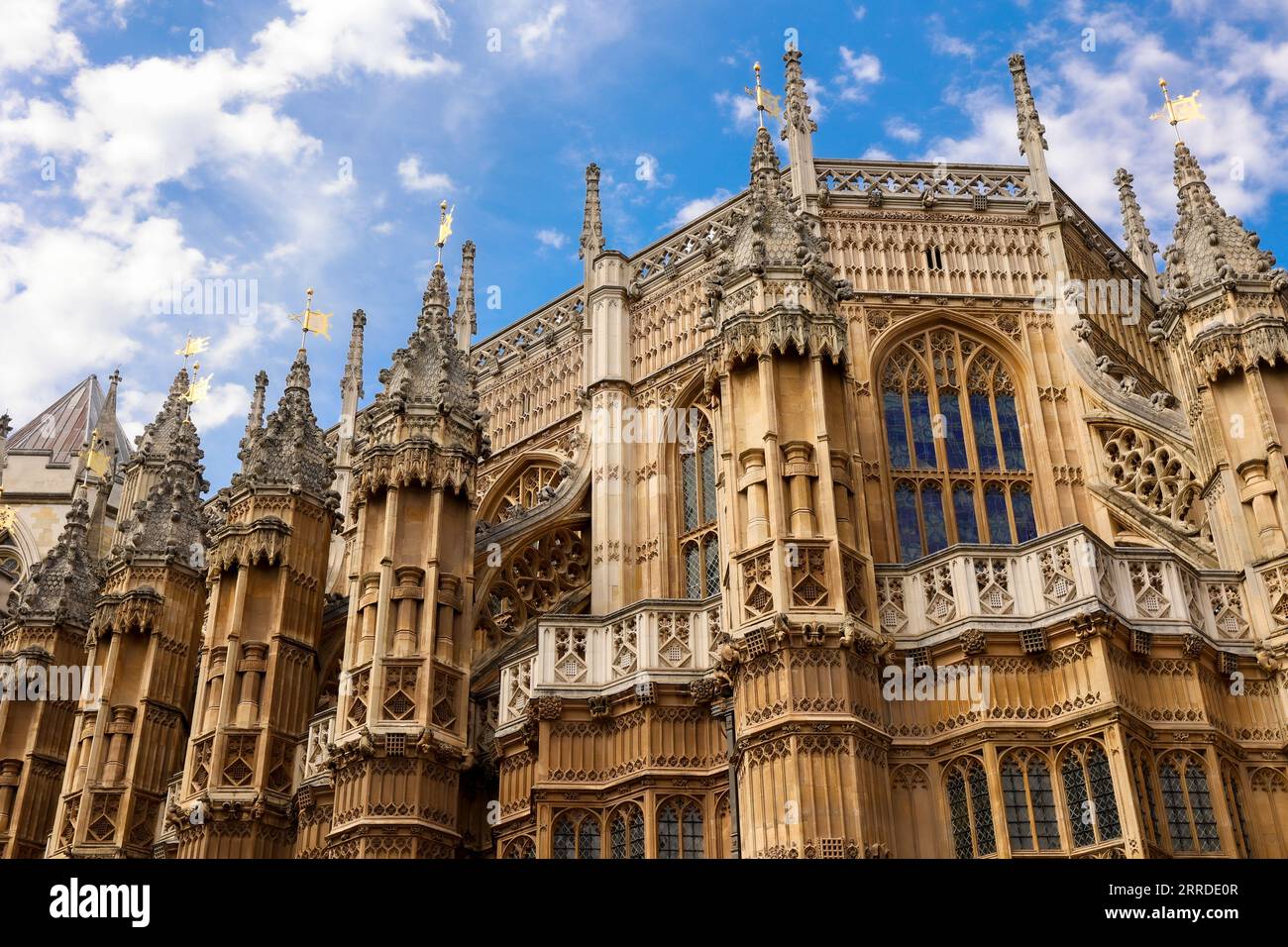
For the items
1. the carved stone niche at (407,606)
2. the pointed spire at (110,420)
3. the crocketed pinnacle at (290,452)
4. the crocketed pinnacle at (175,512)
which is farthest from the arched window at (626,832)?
the pointed spire at (110,420)

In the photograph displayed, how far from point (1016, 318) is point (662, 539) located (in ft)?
26.7

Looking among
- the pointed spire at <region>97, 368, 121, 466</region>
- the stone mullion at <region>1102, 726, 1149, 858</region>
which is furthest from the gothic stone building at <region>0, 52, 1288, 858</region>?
the pointed spire at <region>97, 368, 121, 466</region>

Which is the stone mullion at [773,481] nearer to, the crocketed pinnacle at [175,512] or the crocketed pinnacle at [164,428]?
the crocketed pinnacle at [175,512]

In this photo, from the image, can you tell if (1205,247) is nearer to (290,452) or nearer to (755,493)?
(755,493)

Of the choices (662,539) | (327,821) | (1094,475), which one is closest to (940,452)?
(1094,475)

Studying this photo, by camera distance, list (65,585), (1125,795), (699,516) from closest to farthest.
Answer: (1125,795), (699,516), (65,585)

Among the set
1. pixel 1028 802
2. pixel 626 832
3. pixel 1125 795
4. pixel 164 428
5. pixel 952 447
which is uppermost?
pixel 164 428

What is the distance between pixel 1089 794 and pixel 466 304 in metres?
23.1

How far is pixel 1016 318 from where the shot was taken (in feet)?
89.3

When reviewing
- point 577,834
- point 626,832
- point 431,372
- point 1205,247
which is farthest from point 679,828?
point 1205,247

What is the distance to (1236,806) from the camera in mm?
18281

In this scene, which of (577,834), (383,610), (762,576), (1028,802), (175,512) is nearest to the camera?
(1028,802)

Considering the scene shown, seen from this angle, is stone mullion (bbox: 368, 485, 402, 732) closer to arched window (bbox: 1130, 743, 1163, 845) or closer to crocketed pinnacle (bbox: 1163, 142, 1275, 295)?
arched window (bbox: 1130, 743, 1163, 845)

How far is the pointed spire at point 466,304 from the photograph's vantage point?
35.8 metres
